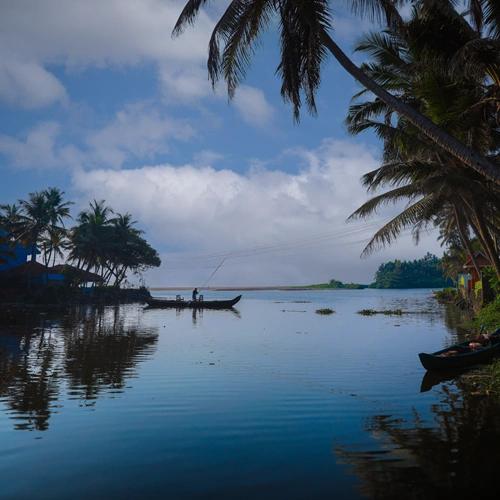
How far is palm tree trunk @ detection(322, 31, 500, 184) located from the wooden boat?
18.2 feet

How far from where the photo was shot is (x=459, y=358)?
13.0 metres

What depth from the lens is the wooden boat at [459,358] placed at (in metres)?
12.6

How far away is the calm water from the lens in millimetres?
5734

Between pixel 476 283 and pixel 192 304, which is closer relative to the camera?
pixel 476 283

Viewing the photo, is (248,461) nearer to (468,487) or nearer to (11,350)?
(468,487)

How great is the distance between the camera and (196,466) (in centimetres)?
636

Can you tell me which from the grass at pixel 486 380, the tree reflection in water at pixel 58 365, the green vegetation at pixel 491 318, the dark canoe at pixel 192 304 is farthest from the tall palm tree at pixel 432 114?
the dark canoe at pixel 192 304

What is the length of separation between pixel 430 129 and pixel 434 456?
613cm

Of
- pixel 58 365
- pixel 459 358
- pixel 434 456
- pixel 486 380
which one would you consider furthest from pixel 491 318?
pixel 58 365

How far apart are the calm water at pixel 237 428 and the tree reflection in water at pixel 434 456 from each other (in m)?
0.02

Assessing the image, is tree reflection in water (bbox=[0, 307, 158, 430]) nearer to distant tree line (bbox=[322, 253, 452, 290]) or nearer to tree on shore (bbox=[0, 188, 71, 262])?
tree on shore (bbox=[0, 188, 71, 262])

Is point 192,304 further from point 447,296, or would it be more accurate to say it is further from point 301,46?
point 301,46

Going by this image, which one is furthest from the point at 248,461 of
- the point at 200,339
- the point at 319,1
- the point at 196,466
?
the point at 200,339

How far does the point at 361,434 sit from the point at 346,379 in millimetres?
4981
